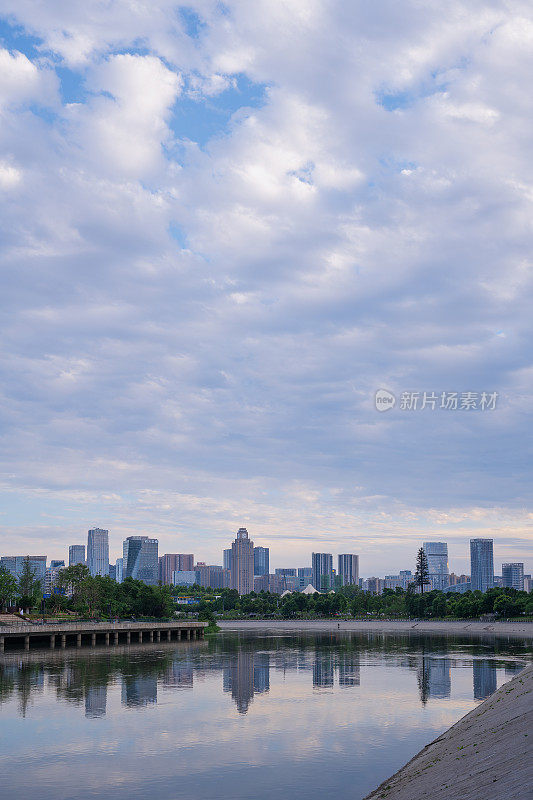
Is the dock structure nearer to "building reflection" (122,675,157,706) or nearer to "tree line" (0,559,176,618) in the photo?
"tree line" (0,559,176,618)

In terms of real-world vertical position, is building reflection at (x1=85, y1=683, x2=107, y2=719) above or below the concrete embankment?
below

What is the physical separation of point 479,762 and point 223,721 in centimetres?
2784

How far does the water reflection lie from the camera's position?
6475cm

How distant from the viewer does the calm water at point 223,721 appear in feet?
118

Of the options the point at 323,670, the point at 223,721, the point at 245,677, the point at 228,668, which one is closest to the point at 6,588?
the point at 228,668

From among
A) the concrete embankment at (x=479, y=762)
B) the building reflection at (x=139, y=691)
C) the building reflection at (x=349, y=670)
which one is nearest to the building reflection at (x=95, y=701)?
the building reflection at (x=139, y=691)

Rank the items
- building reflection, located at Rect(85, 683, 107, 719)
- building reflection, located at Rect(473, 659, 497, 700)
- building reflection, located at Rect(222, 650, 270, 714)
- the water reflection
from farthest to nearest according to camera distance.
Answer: the water reflection
building reflection, located at Rect(222, 650, 270, 714)
building reflection, located at Rect(473, 659, 497, 700)
building reflection, located at Rect(85, 683, 107, 719)

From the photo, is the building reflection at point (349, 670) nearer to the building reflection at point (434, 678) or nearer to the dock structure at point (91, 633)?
the building reflection at point (434, 678)

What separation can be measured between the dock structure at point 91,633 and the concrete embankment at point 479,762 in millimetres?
86877

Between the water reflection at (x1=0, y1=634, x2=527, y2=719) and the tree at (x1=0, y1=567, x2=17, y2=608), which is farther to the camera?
the tree at (x1=0, y1=567, x2=17, y2=608)

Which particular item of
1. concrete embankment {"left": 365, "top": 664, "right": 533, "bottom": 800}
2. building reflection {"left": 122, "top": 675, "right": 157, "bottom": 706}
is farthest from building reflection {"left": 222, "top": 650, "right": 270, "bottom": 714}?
concrete embankment {"left": 365, "top": 664, "right": 533, "bottom": 800}

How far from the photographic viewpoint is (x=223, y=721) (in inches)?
2042

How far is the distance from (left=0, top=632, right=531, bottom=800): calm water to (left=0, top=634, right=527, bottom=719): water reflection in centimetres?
24

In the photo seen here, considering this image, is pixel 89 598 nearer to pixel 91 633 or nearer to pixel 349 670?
pixel 91 633
